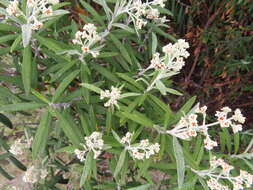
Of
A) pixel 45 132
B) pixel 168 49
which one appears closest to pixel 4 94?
pixel 45 132

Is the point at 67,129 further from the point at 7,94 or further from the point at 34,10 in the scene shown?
the point at 34,10

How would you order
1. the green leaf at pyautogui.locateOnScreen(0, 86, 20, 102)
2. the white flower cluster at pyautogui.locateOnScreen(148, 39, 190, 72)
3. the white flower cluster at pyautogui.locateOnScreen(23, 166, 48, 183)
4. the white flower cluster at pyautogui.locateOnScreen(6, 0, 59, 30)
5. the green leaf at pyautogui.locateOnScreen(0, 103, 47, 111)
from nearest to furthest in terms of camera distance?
the white flower cluster at pyautogui.locateOnScreen(6, 0, 59, 30) → the white flower cluster at pyautogui.locateOnScreen(148, 39, 190, 72) → the green leaf at pyautogui.locateOnScreen(0, 103, 47, 111) → the green leaf at pyautogui.locateOnScreen(0, 86, 20, 102) → the white flower cluster at pyautogui.locateOnScreen(23, 166, 48, 183)

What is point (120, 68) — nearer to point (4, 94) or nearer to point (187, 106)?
point (187, 106)

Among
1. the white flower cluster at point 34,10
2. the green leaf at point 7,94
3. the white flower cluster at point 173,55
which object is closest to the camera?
the white flower cluster at point 34,10

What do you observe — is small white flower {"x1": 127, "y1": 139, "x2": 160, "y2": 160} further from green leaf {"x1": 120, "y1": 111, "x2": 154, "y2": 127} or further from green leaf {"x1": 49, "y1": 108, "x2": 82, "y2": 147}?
green leaf {"x1": 49, "y1": 108, "x2": 82, "y2": 147}

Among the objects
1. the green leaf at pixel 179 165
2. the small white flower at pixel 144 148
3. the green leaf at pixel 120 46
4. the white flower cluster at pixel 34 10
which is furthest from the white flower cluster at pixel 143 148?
the white flower cluster at pixel 34 10

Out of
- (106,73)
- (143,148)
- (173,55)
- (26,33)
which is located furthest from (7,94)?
(173,55)

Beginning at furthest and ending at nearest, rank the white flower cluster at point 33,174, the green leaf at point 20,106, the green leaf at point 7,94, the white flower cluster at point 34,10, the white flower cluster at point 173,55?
the white flower cluster at point 33,174 < the green leaf at point 7,94 < the green leaf at point 20,106 < the white flower cluster at point 173,55 < the white flower cluster at point 34,10

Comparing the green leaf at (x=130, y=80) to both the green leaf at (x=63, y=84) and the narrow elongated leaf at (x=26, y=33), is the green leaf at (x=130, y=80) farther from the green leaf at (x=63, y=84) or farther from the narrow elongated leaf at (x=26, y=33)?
the narrow elongated leaf at (x=26, y=33)

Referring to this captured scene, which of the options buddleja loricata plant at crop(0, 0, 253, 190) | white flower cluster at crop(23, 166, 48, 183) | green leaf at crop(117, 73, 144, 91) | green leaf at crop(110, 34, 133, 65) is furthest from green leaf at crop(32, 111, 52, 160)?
green leaf at crop(110, 34, 133, 65)
